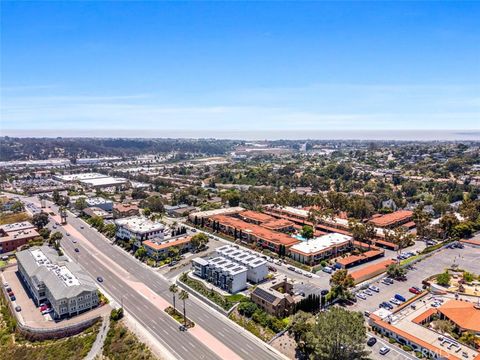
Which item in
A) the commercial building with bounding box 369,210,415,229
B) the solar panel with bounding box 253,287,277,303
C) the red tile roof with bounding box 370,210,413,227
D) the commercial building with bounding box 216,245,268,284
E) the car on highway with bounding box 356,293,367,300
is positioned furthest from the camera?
the red tile roof with bounding box 370,210,413,227

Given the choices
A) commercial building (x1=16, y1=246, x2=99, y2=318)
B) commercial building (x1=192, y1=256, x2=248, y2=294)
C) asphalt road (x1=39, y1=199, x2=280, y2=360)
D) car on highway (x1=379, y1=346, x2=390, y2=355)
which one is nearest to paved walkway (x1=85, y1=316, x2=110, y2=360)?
asphalt road (x1=39, y1=199, x2=280, y2=360)

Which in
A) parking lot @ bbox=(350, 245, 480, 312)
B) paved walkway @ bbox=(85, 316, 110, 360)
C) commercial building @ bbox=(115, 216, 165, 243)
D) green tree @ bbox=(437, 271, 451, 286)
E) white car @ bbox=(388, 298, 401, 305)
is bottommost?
paved walkway @ bbox=(85, 316, 110, 360)

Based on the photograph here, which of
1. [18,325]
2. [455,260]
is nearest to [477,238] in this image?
[455,260]

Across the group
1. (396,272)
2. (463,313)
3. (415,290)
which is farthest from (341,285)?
(463,313)

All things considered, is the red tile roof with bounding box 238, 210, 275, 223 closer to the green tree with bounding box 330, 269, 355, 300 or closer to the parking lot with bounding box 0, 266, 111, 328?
the green tree with bounding box 330, 269, 355, 300

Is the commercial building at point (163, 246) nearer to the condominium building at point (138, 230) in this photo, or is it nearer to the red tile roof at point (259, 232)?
the condominium building at point (138, 230)

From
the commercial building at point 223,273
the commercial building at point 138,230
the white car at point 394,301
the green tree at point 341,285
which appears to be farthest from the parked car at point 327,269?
the commercial building at point 138,230
